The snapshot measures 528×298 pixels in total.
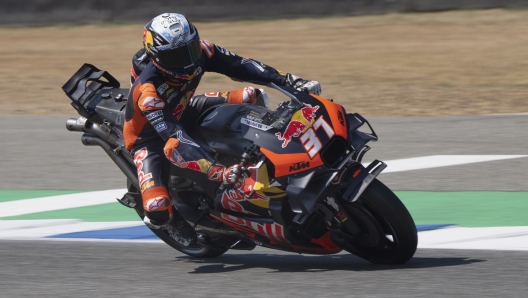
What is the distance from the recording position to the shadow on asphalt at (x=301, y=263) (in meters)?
5.73

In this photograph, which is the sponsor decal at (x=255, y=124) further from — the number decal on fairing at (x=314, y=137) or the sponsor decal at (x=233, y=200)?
the sponsor decal at (x=233, y=200)

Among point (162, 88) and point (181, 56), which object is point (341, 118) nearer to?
point (181, 56)

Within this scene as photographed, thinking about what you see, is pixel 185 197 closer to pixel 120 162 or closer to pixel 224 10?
pixel 120 162

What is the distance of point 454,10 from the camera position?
79.7 feet

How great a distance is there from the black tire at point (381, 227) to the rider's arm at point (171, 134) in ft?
3.10

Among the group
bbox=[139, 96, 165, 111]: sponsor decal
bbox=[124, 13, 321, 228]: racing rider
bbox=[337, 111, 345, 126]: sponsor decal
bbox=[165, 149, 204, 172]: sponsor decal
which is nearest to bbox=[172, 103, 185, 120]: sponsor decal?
bbox=[124, 13, 321, 228]: racing rider

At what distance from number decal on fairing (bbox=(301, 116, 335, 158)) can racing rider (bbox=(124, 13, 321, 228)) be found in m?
0.43

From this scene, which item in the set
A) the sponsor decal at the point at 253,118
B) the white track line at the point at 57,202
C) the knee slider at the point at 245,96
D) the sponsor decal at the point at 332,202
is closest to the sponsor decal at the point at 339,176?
the sponsor decal at the point at 332,202

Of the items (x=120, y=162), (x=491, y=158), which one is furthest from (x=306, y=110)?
(x=491, y=158)

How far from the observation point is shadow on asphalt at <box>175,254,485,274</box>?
5.73 metres

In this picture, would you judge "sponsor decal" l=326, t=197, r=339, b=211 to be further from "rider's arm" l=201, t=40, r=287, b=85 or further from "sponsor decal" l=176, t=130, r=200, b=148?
"rider's arm" l=201, t=40, r=287, b=85

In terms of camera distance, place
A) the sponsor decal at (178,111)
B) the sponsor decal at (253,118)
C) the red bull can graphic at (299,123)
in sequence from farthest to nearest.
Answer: the sponsor decal at (178,111) → the sponsor decal at (253,118) → the red bull can graphic at (299,123)

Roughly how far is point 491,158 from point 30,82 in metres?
11.3

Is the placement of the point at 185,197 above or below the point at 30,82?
above
